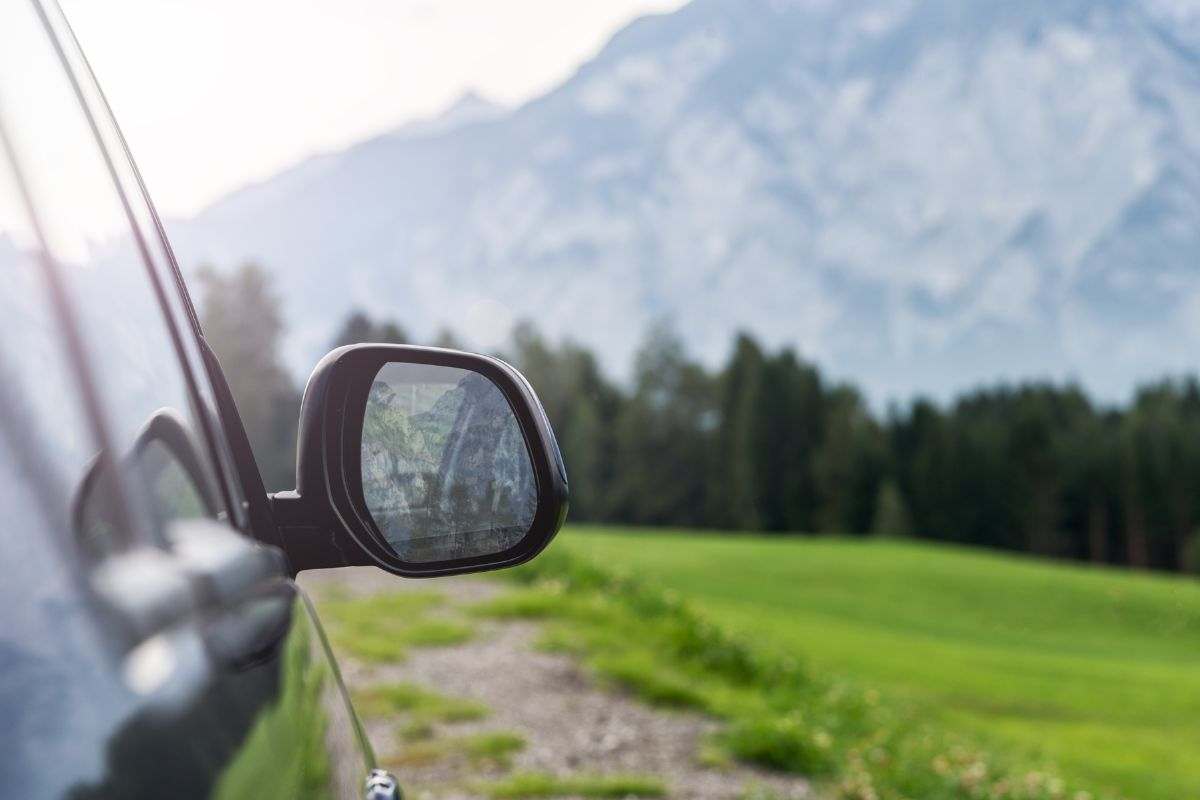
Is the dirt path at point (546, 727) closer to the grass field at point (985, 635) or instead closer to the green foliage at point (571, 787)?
the green foliage at point (571, 787)

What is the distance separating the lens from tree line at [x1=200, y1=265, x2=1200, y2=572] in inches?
2419

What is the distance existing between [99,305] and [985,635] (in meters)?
21.7

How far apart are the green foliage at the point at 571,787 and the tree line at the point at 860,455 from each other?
54791 millimetres

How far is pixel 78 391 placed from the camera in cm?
87

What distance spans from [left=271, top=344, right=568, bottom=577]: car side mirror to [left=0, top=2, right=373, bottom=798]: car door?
86mm

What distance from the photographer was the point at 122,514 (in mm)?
867

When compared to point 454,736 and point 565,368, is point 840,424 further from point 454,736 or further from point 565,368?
point 454,736

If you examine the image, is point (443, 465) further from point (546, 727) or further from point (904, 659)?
point (904, 659)

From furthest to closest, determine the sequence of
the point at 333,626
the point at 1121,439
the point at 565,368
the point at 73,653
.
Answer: the point at 565,368
the point at 1121,439
the point at 333,626
the point at 73,653

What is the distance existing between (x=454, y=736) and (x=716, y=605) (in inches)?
477

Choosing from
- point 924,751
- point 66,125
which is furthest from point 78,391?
point 924,751

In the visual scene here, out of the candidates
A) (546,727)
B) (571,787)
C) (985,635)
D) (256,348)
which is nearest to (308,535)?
(571,787)

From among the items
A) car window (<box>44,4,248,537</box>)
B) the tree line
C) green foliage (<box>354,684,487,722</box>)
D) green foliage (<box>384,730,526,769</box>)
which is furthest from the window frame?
the tree line

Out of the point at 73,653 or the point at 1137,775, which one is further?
the point at 1137,775
